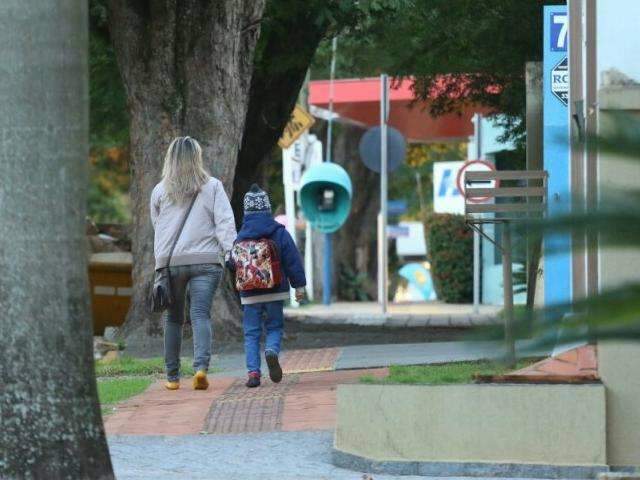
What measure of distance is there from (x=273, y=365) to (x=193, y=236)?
3.47ft

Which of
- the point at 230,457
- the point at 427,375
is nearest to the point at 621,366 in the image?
the point at 230,457

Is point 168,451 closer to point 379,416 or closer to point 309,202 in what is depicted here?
point 379,416

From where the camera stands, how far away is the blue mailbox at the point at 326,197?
25391mm

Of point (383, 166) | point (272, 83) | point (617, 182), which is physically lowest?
point (617, 182)

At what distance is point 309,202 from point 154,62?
13330 mm

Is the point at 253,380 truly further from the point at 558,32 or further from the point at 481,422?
the point at 481,422

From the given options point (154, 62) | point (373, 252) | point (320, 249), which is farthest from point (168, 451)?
point (373, 252)

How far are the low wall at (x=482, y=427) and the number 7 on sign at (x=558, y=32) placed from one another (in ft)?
13.1

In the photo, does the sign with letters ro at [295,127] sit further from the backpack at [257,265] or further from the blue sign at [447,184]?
the backpack at [257,265]

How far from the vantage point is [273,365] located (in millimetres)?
9625

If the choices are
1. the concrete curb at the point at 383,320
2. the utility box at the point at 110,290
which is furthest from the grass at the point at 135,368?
the concrete curb at the point at 383,320

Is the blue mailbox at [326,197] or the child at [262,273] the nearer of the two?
the child at [262,273]

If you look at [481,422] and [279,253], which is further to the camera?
[279,253]

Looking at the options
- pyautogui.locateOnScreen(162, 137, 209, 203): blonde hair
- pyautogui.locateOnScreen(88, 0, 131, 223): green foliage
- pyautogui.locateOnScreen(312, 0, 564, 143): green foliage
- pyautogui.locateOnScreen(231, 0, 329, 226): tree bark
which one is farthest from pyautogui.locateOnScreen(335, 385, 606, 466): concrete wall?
pyautogui.locateOnScreen(231, 0, 329, 226): tree bark
